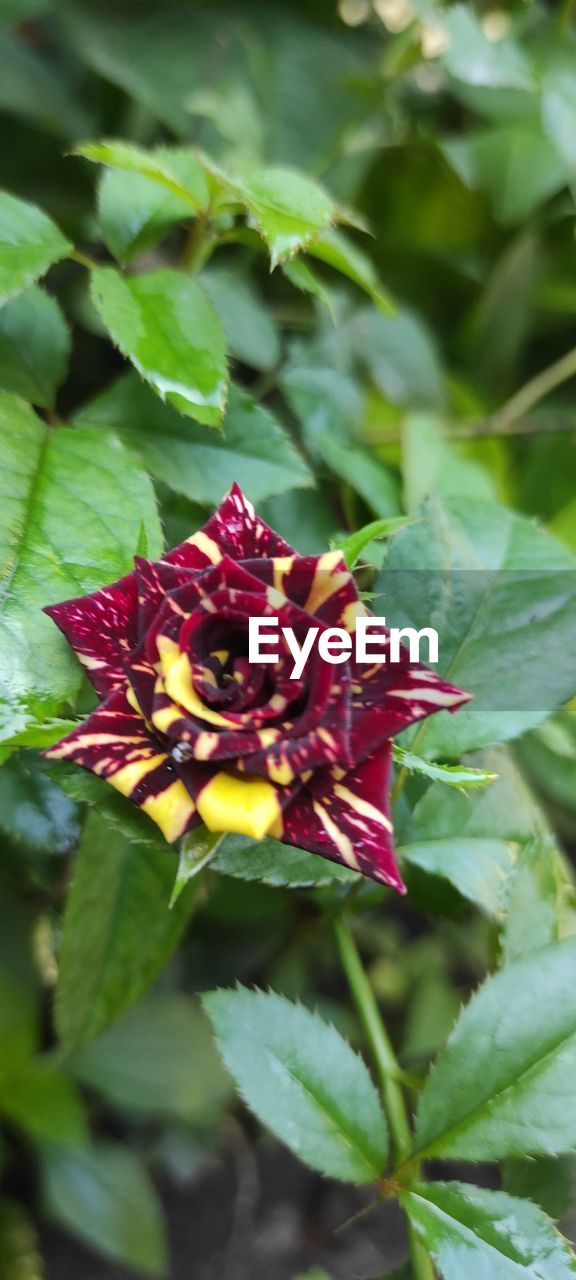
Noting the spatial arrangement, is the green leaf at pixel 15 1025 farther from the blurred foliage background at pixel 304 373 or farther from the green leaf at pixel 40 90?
the green leaf at pixel 40 90

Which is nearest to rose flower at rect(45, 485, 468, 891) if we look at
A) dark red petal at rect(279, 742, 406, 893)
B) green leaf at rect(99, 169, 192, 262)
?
dark red petal at rect(279, 742, 406, 893)

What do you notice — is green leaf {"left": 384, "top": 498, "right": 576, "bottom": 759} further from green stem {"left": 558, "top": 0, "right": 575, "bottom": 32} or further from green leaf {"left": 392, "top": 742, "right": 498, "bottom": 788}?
green stem {"left": 558, "top": 0, "right": 575, "bottom": 32}

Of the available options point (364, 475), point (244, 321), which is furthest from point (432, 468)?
point (244, 321)

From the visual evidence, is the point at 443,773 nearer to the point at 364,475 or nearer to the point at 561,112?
the point at 364,475

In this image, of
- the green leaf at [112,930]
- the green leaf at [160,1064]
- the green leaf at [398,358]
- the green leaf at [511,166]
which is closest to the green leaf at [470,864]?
the green leaf at [112,930]

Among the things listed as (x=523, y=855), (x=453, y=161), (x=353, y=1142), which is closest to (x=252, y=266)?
(x=453, y=161)

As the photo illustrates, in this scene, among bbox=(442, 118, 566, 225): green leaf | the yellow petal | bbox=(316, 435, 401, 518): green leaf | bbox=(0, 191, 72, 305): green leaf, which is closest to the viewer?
the yellow petal
